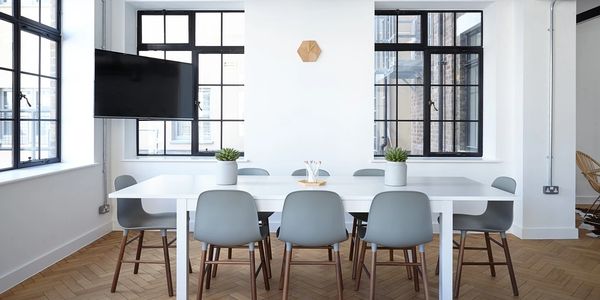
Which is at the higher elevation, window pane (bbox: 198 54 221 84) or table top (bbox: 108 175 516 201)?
window pane (bbox: 198 54 221 84)

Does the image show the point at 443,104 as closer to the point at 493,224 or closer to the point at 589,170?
the point at 589,170

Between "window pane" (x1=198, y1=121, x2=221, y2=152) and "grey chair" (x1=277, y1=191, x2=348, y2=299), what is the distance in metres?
3.09

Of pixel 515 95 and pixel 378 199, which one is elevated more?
pixel 515 95

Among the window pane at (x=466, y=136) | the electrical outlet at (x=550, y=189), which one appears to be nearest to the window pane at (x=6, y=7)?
the window pane at (x=466, y=136)

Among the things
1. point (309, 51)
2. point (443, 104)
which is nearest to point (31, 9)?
point (309, 51)

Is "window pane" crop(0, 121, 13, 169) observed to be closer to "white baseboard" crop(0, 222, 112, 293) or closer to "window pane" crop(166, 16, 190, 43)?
"white baseboard" crop(0, 222, 112, 293)

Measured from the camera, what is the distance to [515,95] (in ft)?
17.9

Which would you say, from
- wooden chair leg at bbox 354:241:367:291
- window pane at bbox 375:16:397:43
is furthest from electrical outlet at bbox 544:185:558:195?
wooden chair leg at bbox 354:241:367:291

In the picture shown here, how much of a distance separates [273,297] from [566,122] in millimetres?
4264

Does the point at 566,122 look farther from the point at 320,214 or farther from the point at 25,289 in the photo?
the point at 25,289

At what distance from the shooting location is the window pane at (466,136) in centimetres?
596

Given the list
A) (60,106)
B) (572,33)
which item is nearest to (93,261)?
→ (60,106)

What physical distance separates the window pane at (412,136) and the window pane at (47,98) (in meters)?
4.34

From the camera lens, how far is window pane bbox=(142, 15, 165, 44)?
595cm
